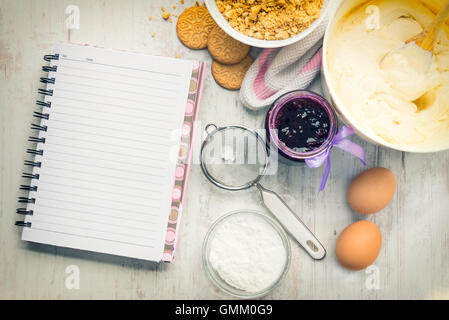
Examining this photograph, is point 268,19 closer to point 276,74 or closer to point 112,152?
point 276,74

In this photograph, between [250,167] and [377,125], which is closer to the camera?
[377,125]

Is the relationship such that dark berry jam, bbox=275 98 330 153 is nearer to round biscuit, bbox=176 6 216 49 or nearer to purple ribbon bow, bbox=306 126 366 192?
purple ribbon bow, bbox=306 126 366 192

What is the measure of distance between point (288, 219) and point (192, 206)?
7.4 inches

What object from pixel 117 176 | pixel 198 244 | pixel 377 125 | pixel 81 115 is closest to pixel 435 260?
pixel 377 125

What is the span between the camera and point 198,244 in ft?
2.35

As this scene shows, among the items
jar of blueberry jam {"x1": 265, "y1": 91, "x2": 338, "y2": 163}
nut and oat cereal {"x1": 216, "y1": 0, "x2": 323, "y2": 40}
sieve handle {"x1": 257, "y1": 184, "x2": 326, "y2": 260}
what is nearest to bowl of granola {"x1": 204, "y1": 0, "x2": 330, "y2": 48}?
nut and oat cereal {"x1": 216, "y1": 0, "x2": 323, "y2": 40}

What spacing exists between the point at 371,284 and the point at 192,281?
0.36m

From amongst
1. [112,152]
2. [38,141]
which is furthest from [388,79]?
[38,141]

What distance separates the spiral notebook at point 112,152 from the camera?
688 millimetres

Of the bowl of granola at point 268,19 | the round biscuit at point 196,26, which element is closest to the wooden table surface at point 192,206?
the round biscuit at point 196,26

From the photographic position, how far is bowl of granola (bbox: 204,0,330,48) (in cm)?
59
